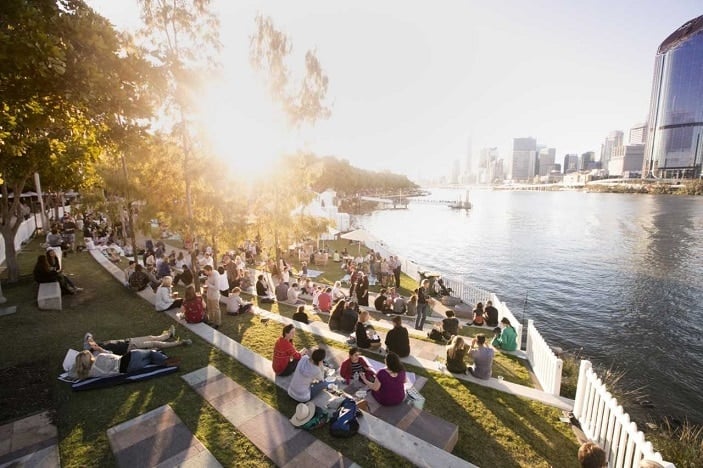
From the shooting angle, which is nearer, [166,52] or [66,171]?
[166,52]

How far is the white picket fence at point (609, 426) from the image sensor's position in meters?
4.77

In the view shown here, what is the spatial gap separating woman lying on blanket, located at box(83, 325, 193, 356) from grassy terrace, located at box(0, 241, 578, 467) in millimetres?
327

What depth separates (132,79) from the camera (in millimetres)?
5520

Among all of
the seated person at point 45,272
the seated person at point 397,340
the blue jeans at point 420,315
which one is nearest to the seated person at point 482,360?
the seated person at point 397,340

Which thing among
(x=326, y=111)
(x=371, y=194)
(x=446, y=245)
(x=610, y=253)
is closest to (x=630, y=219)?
(x=610, y=253)

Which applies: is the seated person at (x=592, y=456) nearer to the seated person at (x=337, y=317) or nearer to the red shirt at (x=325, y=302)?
the seated person at (x=337, y=317)

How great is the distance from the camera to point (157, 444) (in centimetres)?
498

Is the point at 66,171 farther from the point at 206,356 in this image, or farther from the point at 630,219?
the point at 630,219

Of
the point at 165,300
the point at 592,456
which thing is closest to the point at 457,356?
the point at 592,456

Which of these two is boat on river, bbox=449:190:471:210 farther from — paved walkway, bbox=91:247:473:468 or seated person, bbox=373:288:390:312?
paved walkway, bbox=91:247:473:468

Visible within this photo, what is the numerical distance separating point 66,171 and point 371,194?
160 metres

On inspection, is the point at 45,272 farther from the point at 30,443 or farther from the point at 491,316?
the point at 491,316

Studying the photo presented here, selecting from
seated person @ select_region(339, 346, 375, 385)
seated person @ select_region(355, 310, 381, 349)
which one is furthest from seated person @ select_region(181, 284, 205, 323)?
seated person @ select_region(339, 346, 375, 385)

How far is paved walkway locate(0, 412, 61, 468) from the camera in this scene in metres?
4.59
